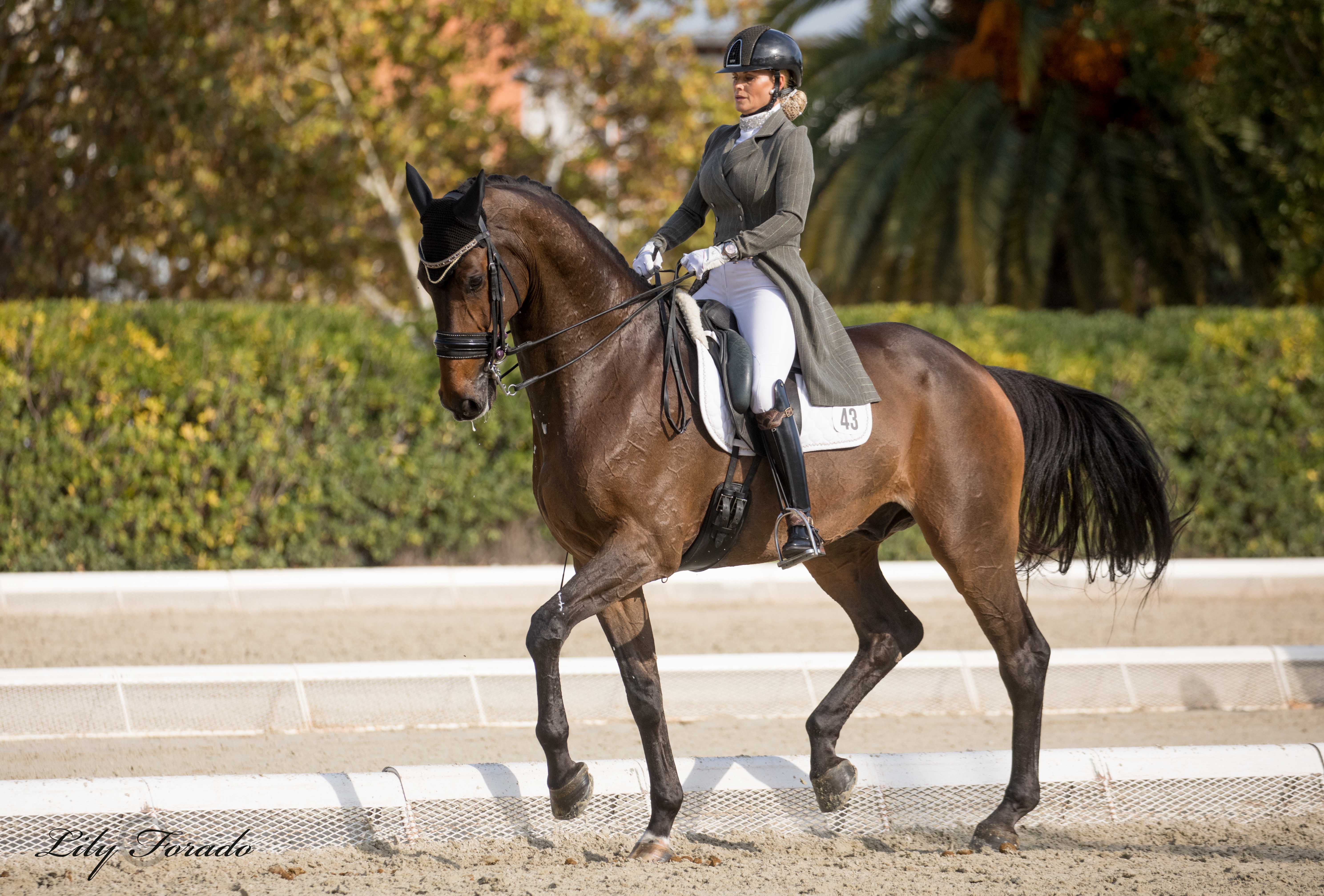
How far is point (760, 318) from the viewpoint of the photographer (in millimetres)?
4332

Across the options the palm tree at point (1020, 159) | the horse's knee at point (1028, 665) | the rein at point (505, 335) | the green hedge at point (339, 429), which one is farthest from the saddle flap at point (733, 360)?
the palm tree at point (1020, 159)

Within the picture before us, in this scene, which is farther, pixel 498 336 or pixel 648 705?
pixel 648 705

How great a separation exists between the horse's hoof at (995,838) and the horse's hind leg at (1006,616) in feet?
0.46

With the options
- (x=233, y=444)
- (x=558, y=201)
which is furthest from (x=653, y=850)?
(x=233, y=444)

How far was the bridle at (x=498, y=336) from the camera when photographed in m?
3.75

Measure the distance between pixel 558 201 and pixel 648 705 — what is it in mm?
1727

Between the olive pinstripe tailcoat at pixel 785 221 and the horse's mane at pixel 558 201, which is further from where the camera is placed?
the olive pinstripe tailcoat at pixel 785 221

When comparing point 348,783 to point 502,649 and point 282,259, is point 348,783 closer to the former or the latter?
point 502,649

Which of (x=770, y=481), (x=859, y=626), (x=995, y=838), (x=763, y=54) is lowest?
(x=995, y=838)

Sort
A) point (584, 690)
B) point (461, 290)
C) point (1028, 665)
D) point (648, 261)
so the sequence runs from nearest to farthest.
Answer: point (461, 290), point (648, 261), point (1028, 665), point (584, 690)

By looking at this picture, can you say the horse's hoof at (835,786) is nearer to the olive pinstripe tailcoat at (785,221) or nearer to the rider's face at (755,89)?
the olive pinstripe tailcoat at (785,221)

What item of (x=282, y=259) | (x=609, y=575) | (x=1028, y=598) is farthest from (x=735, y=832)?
(x=282, y=259)

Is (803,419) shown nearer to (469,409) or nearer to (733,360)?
(733,360)

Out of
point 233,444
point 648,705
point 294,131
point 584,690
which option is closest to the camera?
point 648,705
